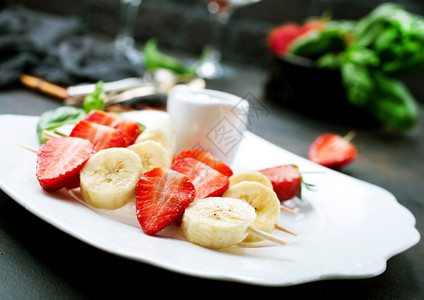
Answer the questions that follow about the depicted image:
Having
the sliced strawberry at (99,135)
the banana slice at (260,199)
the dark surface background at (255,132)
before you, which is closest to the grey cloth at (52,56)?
the dark surface background at (255,132)

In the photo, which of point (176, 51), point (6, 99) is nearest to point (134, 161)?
point (6, 99)

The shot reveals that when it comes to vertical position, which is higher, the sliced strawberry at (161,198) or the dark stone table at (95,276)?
the sliced strawberry at (161,198)

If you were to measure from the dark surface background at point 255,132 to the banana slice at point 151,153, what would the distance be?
230 millimetres

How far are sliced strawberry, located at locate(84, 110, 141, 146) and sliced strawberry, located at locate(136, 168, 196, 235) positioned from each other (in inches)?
8.8

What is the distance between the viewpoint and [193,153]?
40.4 inches

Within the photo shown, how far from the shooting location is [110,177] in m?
0.87

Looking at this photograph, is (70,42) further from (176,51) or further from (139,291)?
(139,291)

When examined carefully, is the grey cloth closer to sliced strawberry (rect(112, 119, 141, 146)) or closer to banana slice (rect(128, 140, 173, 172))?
sliced strawberry (rect(112, 119, 141, 146))

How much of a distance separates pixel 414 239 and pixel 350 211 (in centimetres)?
17

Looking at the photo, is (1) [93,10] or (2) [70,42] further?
(1) [93,10]

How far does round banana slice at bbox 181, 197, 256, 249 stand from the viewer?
2.51ft

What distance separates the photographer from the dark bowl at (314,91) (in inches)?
79.1

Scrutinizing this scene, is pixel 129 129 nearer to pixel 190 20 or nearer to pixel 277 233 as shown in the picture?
pixel 277 233

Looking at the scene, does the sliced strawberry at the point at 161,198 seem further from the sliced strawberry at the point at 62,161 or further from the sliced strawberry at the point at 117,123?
the sliced strawberry at the point at 117,123
